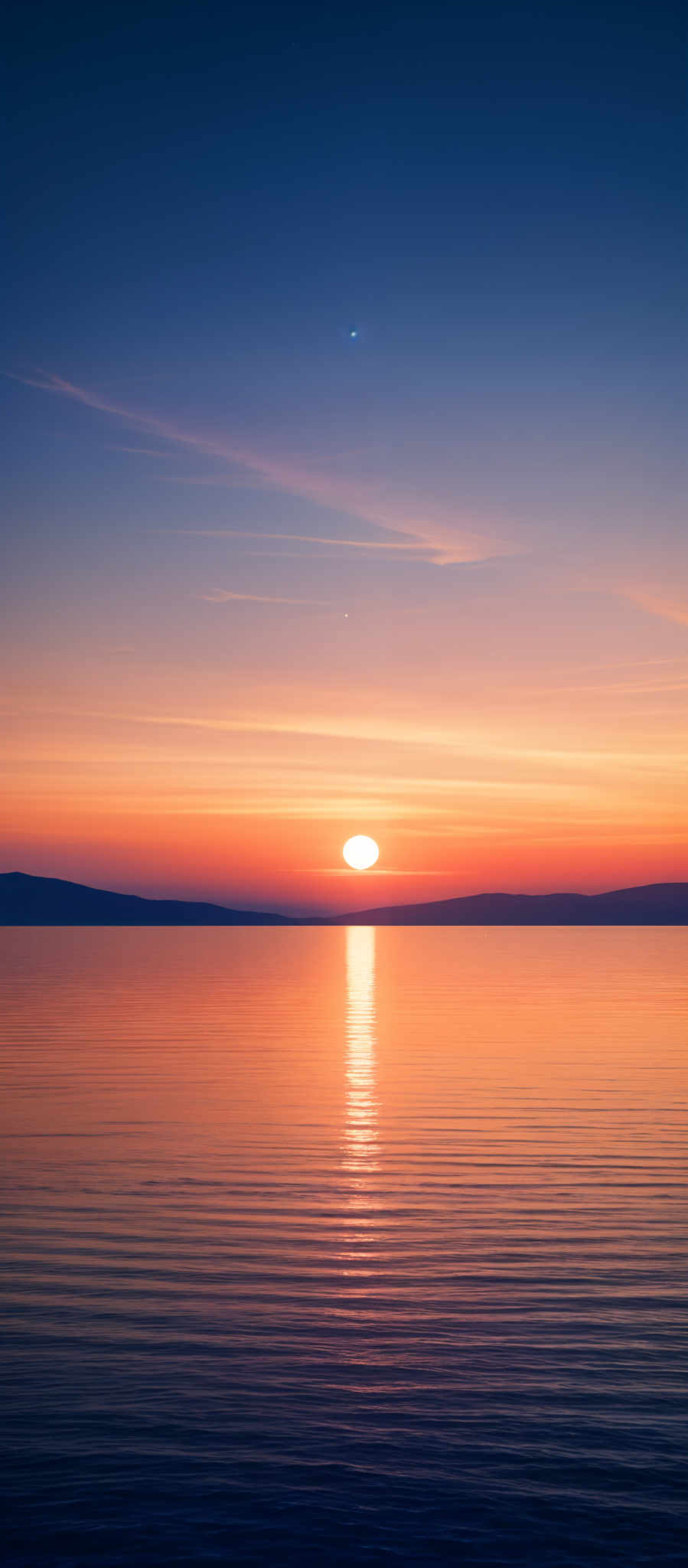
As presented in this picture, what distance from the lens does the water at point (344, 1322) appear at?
1201cm

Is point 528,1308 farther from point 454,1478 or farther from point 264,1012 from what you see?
point 264,1012

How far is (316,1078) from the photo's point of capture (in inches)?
1800

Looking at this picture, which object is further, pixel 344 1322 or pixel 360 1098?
pixel 360 1098

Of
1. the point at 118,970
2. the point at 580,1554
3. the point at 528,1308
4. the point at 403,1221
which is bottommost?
the point at 580,1554

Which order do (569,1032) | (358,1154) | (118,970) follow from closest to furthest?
(358,1154), (569,1032), (118,970)

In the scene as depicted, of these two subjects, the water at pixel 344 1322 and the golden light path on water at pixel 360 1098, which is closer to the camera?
the water at pixel 344 1322

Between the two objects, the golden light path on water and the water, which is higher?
the golden light path on water

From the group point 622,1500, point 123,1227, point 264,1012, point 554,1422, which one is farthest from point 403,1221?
point 264,1012

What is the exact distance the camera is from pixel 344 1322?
17.6m

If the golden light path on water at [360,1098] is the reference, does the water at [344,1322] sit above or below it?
below

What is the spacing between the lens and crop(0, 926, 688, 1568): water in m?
12.0

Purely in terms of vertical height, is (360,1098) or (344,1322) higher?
(360,1098)

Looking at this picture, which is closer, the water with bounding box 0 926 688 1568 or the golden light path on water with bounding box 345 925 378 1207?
the water with bounding box 0 926 688 1568

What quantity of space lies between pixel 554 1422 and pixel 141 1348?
19.0 feet
